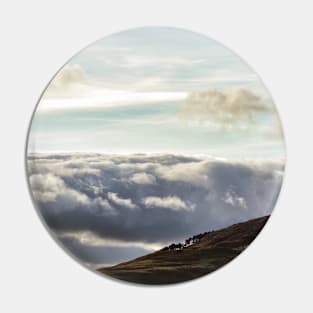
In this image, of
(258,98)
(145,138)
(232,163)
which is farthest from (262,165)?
(145,138)

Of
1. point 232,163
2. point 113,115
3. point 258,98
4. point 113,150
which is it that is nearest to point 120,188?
point 113,150

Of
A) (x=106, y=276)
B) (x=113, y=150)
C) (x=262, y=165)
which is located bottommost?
(x=106, y=276)

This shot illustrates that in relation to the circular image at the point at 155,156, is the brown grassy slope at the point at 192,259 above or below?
below

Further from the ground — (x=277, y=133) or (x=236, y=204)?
(x=277, y=133)

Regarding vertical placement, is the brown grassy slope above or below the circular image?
below

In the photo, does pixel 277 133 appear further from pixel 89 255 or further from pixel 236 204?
pixel 89 255

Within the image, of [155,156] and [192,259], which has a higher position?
[155,156]
